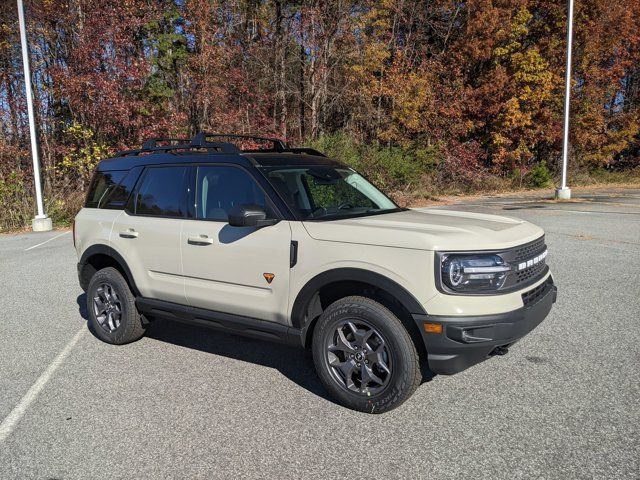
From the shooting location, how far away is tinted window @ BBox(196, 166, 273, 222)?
4.22m

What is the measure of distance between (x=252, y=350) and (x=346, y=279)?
176 centimetres

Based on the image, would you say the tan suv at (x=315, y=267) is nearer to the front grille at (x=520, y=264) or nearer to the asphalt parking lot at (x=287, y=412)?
the front grille at (x=520, y=264)

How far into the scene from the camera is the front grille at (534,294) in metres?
3.48

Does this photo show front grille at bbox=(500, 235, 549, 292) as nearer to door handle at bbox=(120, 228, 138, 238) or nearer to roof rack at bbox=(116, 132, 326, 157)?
roof rack at bbox=(116, 132, 326, 157)

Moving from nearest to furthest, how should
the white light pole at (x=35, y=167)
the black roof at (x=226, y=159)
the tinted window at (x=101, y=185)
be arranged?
the black roof at (x=226, y=159) < the tinted window at (x=101, y=185) < the white light pole at (x=35, y=167)

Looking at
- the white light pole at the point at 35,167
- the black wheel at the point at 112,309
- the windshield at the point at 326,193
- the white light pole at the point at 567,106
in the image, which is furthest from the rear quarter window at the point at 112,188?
the white light pole at the point at 567,106

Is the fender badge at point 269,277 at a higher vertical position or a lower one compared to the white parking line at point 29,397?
higher

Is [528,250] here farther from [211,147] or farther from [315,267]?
[211,147]

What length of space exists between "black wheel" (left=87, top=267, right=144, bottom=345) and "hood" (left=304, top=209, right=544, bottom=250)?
215 cm

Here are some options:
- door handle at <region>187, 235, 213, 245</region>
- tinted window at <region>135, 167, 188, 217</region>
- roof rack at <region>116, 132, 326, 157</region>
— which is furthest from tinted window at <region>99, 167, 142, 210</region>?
door handle at <region>187, 235, 213, 245</region>

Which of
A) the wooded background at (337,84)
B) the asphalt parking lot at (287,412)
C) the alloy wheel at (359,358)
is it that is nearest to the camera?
the asphalt parking lot at (287,412)

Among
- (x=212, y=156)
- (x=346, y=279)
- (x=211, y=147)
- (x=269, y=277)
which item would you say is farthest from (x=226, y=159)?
(x=346, y=279)

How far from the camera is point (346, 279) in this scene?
11.6ft

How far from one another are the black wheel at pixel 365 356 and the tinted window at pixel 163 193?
1.77 meters
